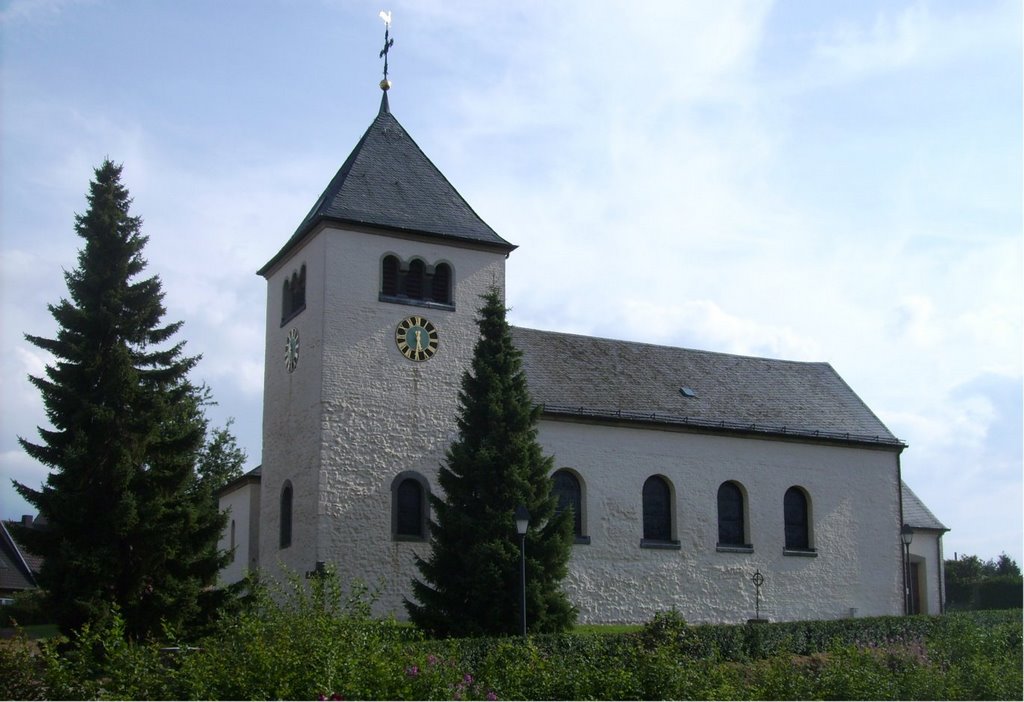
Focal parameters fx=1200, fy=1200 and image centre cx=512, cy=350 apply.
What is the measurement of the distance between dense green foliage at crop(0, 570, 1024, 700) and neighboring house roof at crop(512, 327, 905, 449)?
35.7ft

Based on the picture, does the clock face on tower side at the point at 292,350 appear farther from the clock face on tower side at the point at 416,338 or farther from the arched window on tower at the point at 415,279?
the arched window on tower at the point at 415,279

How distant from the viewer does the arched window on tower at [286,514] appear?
31.0m

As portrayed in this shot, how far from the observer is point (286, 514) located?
31.3m

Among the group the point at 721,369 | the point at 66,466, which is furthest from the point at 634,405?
the point at 66,466

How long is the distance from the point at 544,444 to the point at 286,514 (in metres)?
6.99

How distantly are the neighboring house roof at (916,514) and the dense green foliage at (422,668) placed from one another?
16.8m

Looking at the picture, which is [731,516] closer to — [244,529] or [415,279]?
[415,279]

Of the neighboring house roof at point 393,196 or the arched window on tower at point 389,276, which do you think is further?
the neighboring house roof at point 393,196

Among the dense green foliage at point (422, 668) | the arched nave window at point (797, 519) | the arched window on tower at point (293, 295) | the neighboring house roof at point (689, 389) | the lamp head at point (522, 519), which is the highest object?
the arched window on tower at point (293, 295)

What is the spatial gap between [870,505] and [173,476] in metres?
21.4

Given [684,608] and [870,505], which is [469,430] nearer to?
[684,608]

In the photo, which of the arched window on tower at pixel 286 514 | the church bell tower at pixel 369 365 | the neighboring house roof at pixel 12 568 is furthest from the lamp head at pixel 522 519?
the neighboring house roof at pixel 12 568

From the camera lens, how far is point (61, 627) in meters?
24.1

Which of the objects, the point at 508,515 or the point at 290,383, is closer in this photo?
the point at 508,515
